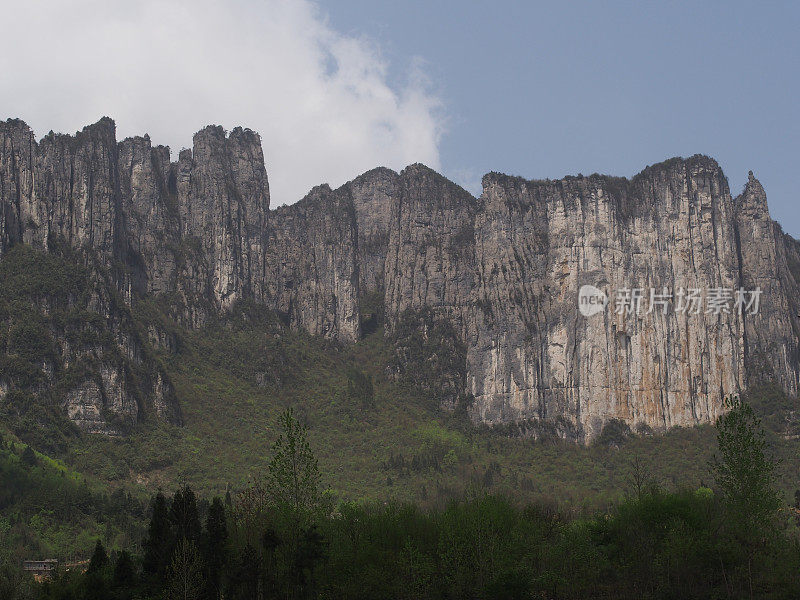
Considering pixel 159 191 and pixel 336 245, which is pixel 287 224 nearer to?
pixel 336 245

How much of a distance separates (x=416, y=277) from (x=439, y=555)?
4437 inches

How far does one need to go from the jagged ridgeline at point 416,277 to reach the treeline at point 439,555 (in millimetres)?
74003

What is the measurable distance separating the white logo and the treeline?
80007 mm

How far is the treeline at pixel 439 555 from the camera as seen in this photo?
2559 inches

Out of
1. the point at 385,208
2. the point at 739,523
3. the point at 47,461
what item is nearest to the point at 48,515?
the point at 47,461

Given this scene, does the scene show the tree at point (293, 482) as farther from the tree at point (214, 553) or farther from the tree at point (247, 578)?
the tree at point (247, 578)

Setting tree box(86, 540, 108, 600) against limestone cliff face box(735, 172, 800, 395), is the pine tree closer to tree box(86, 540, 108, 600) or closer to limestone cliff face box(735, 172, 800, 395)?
tree box(86, 540, 108, 600)

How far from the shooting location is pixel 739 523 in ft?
220

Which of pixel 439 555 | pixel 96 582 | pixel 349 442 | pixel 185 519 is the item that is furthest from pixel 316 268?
pixel 96 582

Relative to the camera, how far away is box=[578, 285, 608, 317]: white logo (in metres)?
156

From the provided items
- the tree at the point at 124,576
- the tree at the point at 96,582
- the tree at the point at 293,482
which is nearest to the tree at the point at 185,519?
the tree at the point at 124,576

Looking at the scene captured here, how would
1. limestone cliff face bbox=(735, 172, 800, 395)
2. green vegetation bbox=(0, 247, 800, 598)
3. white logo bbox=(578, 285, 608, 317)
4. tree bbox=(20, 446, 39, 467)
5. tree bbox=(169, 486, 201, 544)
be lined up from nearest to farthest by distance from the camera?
green vegetation bbox=(0, 247, 800, 598) < tree bbox=(169, 486, 201, 544) < tree bbox=(20, 446, 39, 467) < limestone cliff face bbox=(735, 172, 800, 395) < white logo bbox=(578, 285, 608, 317)

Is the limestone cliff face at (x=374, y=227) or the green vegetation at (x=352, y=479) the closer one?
the green vegetation at (x=352, y=479)

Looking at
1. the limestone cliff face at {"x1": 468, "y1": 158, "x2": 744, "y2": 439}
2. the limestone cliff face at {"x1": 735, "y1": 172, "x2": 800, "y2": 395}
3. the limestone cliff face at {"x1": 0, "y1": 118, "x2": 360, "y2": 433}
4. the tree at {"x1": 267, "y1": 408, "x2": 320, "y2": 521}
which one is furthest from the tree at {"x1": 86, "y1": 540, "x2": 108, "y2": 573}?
the limestone cliff face at {"x1": 735, "y1": 172, "x2": 800, "y2": 395}
